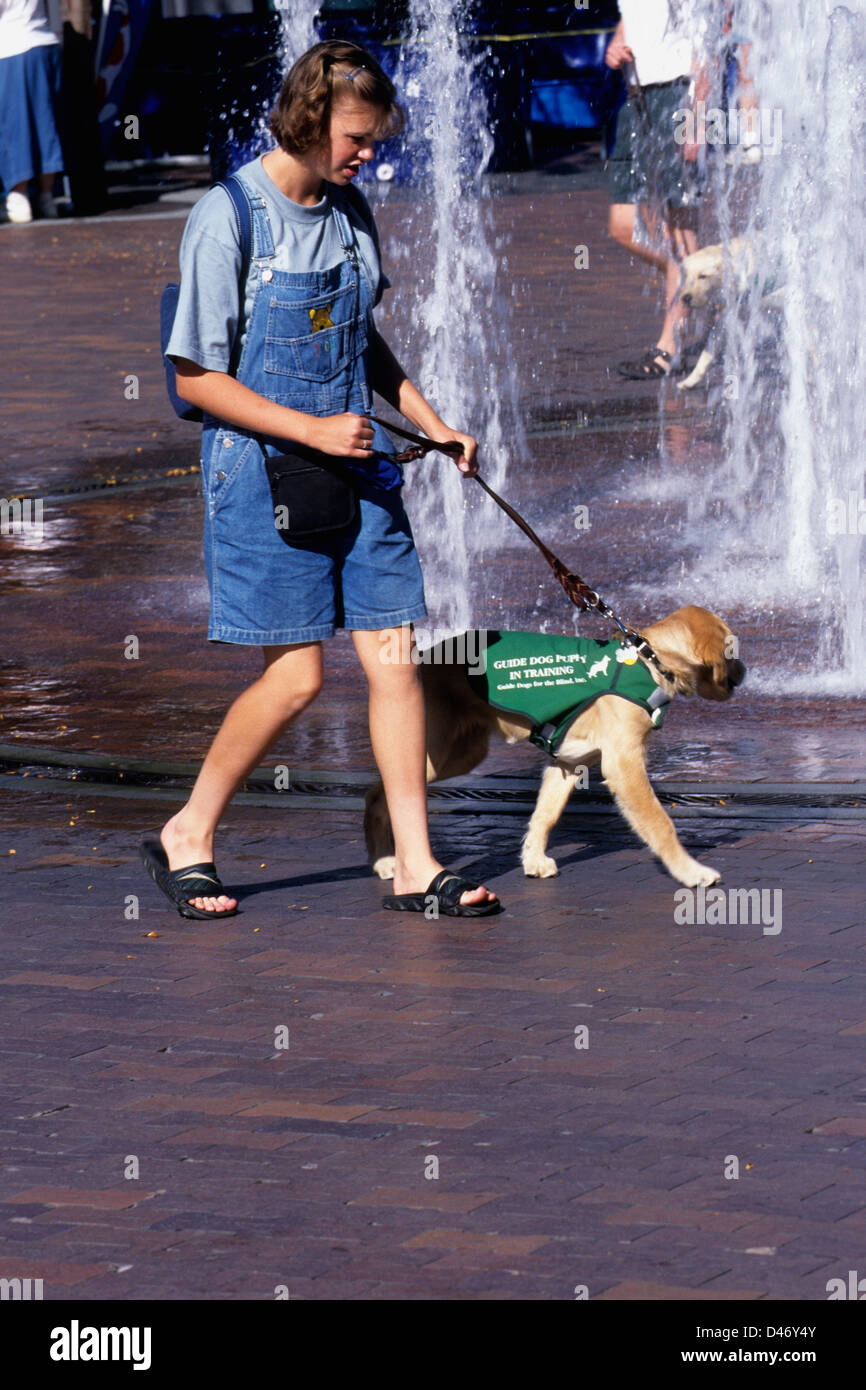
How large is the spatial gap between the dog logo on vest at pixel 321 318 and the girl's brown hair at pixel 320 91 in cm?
35

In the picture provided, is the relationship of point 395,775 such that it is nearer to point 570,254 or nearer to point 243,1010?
point 243,1010

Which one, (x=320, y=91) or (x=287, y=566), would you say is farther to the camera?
(x=287, y=566)

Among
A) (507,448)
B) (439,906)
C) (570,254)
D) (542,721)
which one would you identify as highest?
(570,254)

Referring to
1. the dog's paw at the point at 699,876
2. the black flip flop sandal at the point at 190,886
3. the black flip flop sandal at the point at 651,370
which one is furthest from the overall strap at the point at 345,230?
the black flip flop sandal at the point at 651,370

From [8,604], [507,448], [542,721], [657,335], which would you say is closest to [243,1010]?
[542,721]

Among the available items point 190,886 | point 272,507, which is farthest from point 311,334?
point 190,886

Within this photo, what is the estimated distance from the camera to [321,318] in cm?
523

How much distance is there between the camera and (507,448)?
456 inches

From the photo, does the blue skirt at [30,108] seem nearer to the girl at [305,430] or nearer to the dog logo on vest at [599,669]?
the girl at [305,430]

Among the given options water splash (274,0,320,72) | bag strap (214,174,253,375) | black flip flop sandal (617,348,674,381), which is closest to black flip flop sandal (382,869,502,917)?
bag strap (214,174,253,375)

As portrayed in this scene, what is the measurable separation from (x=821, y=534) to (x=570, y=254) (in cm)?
900

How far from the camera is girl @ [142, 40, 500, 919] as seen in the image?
510 cm

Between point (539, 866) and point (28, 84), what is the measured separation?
16.1 meters

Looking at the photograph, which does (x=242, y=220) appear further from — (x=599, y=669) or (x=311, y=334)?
(x=599, y=669)
